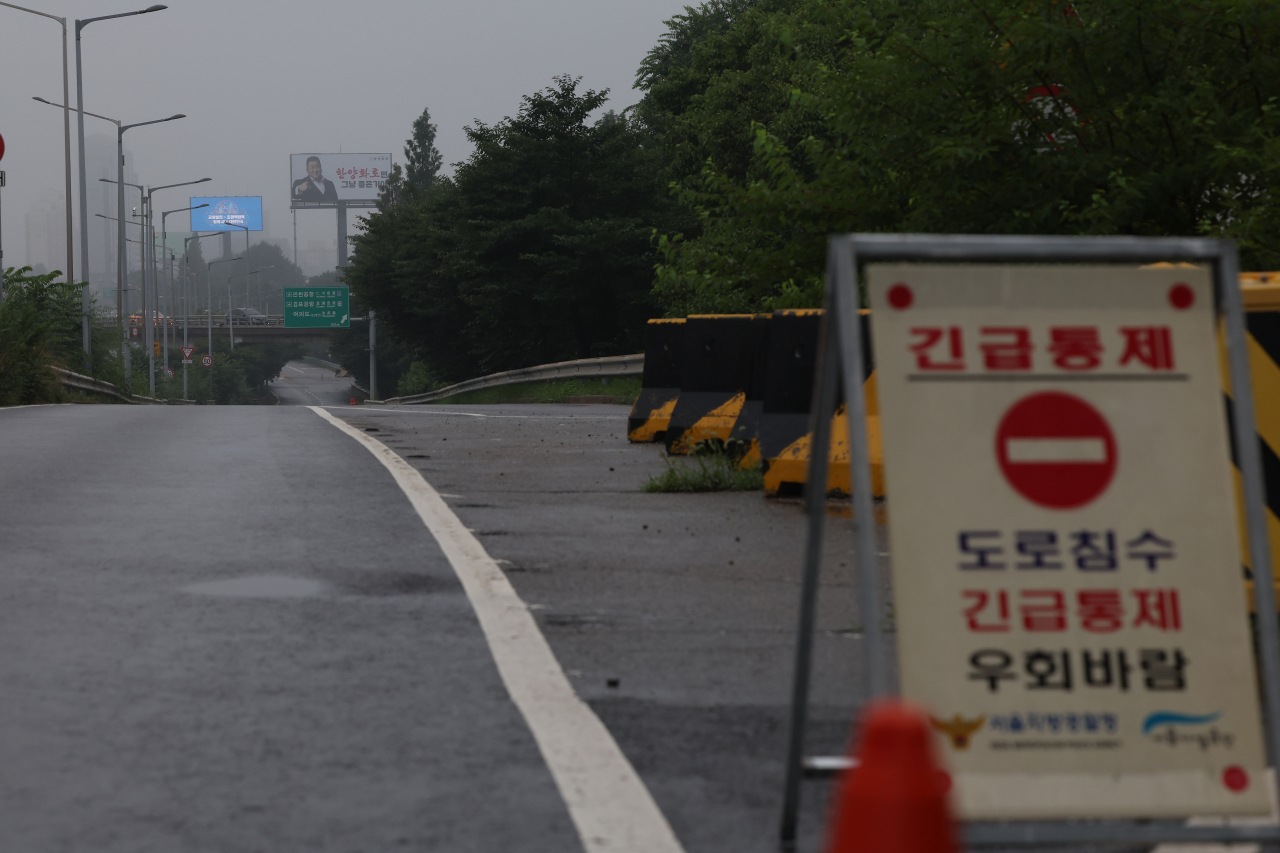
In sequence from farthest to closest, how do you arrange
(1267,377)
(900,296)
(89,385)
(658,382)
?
1. (89,385)
2. (658,382)
3. (1267,377)
4. (900,296)

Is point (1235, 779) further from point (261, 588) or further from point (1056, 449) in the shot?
point (261, 588)

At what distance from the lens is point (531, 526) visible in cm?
873

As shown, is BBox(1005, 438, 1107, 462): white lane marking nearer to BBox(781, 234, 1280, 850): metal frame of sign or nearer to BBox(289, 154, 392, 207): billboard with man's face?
BBox(781, 234, 1280, 850): metal frame of sign

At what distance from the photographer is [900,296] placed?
3.36 meters

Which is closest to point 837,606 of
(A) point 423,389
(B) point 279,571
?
(B) point 279,571

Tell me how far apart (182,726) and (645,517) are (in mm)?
4917

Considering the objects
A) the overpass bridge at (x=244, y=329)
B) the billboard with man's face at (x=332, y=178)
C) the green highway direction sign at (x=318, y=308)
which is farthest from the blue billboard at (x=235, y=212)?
the green highway direction sign at (x=318, y=308)

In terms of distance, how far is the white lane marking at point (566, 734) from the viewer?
3500 millimetres

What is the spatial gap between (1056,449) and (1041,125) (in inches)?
304

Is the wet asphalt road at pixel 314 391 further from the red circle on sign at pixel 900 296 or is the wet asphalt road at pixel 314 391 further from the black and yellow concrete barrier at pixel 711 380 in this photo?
the red circle on sign at pixel 900 296

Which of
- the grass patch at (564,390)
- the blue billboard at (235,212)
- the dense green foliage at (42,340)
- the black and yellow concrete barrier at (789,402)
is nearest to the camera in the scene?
the black and yellow concrete barrier at (789,402)

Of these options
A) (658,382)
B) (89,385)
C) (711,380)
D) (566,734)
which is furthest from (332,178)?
(566,734)

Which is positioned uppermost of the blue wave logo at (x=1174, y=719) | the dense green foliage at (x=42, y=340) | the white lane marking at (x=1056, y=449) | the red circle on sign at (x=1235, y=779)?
the dense green foliage at (x=42, y=340)

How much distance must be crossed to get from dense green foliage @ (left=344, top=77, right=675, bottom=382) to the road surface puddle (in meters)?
42.4
